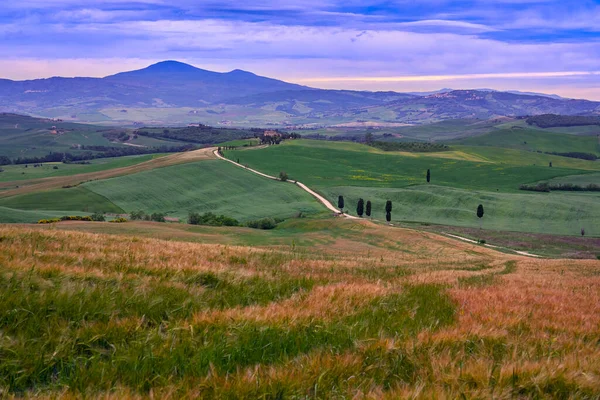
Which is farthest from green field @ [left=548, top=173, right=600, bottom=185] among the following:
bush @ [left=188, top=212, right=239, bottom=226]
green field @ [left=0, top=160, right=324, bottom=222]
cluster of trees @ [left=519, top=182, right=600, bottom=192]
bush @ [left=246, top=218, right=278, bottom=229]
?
bush @ [left=188, top=212, right=239, bottom=226]

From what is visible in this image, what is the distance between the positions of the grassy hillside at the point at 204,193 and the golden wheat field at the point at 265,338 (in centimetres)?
8528

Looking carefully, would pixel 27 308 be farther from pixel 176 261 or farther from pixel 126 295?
pixel 176 261

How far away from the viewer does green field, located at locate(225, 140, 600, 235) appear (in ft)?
329

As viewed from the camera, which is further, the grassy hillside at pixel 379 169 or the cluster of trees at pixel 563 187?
the grassy hillside at pixel 379 169

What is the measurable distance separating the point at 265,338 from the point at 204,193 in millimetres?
111693

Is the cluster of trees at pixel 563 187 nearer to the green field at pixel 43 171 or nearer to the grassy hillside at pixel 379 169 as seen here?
the grassy hillside at pixel 379 169

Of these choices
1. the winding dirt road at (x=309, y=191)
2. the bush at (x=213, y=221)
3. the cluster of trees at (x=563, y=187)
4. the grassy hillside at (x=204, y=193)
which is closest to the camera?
the bush at (x=213, y=221)

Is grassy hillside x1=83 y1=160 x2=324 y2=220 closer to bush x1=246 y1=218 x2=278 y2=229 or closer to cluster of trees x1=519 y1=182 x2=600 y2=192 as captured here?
bush x1=246 y1=218 x2=278 y2=229

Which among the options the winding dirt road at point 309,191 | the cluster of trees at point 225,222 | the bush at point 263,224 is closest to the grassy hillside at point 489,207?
the winding dirt road at point 309,191

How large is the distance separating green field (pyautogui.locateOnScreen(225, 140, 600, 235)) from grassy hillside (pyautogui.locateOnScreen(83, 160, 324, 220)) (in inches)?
467

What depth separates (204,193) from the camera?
116 m

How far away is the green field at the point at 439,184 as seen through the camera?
10025 centimetres

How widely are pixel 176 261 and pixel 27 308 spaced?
5.21m

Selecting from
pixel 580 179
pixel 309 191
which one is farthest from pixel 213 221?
pixel 580 179
